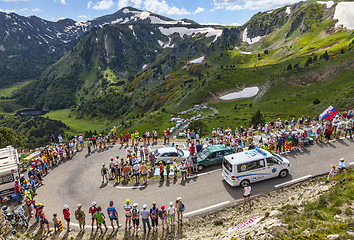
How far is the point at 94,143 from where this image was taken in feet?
103

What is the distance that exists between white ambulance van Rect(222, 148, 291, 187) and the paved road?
0.62 metres

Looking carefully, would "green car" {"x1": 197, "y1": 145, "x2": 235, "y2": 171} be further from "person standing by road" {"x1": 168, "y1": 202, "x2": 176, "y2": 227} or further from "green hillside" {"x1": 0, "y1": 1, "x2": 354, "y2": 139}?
"green hillside" {"x1": 0, "y1": 1, "x2": 354, "y2": 139}

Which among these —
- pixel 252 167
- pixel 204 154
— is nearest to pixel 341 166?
pixel 252 167

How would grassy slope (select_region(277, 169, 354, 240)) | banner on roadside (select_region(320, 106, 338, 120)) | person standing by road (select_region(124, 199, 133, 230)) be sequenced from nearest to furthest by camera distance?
grassy slope (select_region(277, 169, 354, 240)) < person standing by road (select_region(124, 199, 133, 230)) < banner on roadside (select_region(320, 106, 338, 120))

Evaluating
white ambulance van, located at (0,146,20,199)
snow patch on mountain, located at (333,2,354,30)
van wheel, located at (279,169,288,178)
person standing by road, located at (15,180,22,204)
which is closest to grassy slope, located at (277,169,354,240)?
van wheel, located at (279,169,288,178)

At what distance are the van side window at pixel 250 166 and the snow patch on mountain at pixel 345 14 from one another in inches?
5048

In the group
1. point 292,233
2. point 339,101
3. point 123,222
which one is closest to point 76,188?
point 123,222

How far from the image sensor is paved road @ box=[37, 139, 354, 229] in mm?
17672

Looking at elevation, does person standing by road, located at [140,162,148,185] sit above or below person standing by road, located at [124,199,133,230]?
above

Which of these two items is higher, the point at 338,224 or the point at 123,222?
the point at 338,224

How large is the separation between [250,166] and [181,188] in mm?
6095

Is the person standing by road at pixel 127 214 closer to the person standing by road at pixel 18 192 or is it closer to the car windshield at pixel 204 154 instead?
the car windshield at pixel 204 154

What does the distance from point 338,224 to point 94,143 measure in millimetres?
28758

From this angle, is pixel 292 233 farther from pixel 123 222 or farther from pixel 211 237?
pixel 123 222
